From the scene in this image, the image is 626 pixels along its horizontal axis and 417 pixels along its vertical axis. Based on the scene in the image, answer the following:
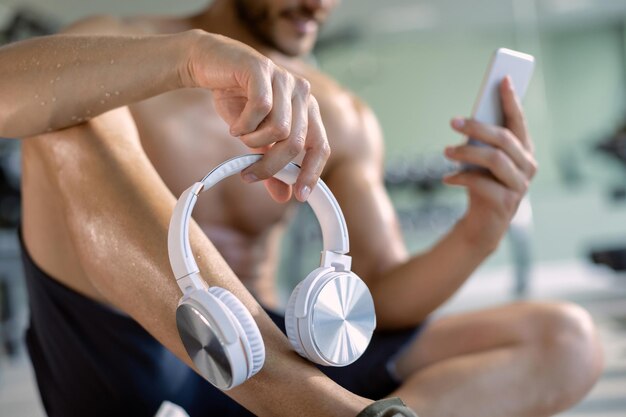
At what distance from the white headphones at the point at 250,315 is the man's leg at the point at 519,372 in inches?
11.6

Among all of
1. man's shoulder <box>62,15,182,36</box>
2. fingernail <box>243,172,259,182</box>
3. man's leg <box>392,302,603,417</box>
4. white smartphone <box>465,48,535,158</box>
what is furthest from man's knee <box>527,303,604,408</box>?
man's shoulder <box>62,15,182,36</box>

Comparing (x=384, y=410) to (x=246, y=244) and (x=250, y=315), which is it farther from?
(x=246, y=244)

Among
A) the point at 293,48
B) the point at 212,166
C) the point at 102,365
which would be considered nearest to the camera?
the point at 102,365

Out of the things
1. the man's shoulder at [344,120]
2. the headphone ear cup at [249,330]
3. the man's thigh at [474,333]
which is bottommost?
the man's thigh at [474,333]

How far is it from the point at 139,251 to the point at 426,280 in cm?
43

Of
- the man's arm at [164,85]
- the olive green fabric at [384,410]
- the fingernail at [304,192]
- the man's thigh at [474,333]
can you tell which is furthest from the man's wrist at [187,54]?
the man's thigh at [474,333]

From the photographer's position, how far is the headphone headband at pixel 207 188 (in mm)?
451

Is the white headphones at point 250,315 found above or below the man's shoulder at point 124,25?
below

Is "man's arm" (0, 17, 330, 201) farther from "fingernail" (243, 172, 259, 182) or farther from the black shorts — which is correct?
the black shorts

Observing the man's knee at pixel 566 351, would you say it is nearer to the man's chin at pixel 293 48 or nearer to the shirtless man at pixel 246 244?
the shirtless man at pixel 246 244

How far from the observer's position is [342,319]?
483 millimetres

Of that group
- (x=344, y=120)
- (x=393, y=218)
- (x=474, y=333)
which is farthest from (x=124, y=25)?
(x=474, y=333)

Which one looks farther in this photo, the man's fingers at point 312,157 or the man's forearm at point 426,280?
the man's forearm at point 426,280

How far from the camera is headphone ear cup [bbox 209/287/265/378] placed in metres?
0.44
